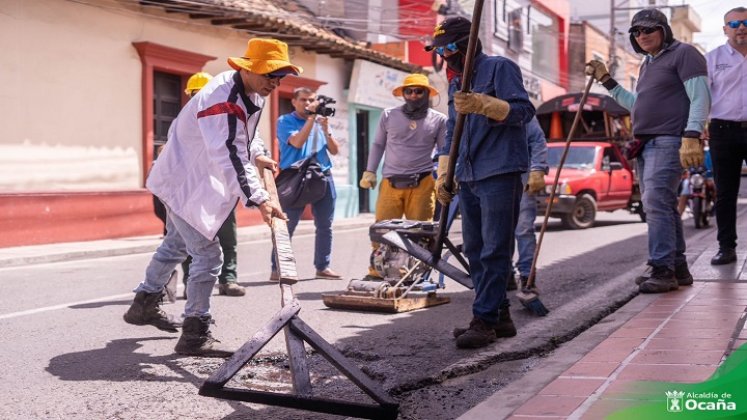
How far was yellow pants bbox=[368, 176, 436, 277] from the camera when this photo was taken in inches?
308

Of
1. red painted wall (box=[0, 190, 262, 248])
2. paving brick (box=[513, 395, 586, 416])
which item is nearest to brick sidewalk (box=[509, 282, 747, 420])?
paving brick (box=[513, 395, 586, 416])

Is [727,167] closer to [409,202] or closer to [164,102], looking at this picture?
[409,202]

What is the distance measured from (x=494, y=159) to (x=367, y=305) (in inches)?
72.6

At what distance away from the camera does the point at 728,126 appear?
7.41m

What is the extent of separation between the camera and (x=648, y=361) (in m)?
3.95

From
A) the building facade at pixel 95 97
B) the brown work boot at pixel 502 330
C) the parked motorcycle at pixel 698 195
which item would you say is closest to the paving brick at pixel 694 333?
the brown work boot at pixel 502 330

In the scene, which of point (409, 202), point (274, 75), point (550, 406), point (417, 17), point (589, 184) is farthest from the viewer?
point (417, 17)

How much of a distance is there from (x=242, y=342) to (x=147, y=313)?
1.90 ft

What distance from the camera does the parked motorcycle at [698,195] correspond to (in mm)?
14469

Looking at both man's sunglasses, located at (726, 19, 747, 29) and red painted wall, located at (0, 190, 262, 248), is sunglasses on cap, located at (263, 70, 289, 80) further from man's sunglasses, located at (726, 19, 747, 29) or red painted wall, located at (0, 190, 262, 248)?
red painted wall, located at (0, 190, 262, 248)

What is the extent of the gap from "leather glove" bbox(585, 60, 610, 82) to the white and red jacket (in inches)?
92.4

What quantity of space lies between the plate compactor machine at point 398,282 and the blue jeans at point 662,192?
5.02ft

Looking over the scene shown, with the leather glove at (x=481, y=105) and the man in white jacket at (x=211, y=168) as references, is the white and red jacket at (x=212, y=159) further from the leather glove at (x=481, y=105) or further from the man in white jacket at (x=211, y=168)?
the leather glove at (x=481, y=105)

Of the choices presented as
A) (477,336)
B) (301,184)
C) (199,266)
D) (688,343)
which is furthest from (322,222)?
(688,343)
